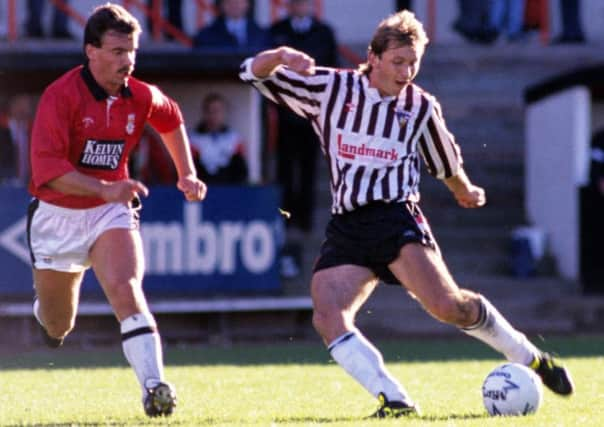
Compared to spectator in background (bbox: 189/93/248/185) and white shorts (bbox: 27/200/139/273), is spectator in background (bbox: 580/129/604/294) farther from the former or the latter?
white shorts (bbox: 27/200/139/273)

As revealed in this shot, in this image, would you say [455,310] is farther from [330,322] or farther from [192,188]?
[192,188]

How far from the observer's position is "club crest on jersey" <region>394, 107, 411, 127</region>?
7797mm

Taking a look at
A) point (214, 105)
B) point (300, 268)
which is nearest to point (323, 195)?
point (300, 268)

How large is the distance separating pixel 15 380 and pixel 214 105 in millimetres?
5415

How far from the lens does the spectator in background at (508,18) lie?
20.0 m

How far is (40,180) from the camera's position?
7.50 m

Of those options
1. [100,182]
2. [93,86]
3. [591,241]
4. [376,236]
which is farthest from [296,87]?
[591,241]

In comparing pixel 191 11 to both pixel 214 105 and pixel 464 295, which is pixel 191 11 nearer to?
pixel 214 105

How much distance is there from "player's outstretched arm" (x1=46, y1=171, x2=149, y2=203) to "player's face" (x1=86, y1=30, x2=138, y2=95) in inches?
20.6

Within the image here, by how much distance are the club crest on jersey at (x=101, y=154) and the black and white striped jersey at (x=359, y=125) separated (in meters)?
0.73

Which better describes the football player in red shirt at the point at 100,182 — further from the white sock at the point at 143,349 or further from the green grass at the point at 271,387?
the green grass at the point at 271,387

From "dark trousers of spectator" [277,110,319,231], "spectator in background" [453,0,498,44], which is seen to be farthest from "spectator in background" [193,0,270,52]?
"spectator in background" [453,0,498,44]

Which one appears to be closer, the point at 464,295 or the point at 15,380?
the point at 464,295

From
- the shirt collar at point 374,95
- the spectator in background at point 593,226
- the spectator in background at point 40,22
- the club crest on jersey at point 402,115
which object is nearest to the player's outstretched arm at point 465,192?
the club crest on jersey at point 402,115
